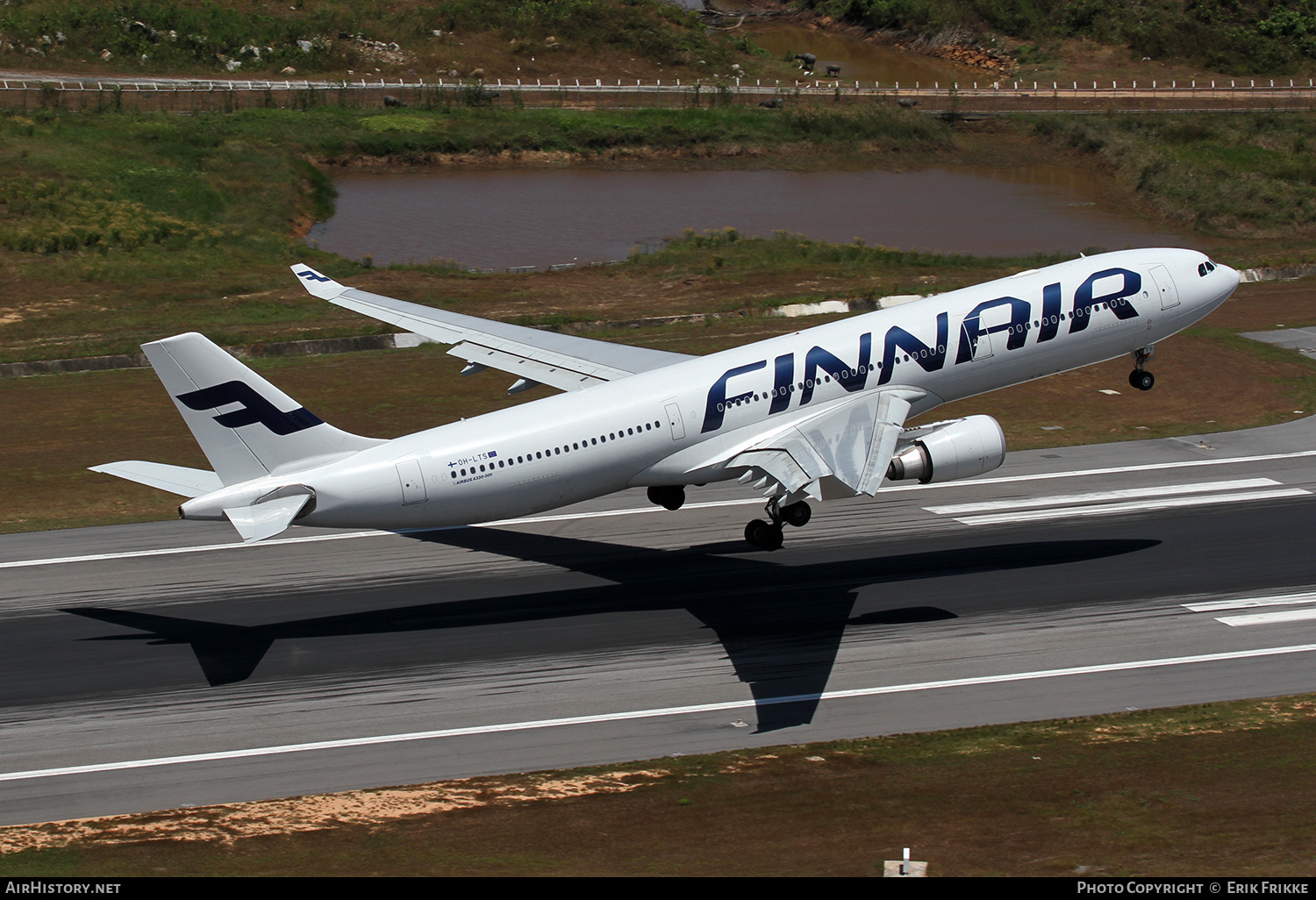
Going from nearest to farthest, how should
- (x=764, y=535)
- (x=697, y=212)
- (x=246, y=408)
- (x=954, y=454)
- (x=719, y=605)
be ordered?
(x=246, y=408)
(x=954, y=454)
(x=719, y=605)
(x=764, y=535)
(x=697, y=212)

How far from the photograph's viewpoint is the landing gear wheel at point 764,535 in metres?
37.8

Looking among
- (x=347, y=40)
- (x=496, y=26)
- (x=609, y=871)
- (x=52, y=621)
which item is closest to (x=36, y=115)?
(x=347, y=40)

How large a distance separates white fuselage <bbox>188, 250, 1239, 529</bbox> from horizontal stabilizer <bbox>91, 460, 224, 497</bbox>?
0.80 meters

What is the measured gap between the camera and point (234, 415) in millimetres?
31406

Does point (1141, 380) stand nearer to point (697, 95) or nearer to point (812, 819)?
point (812, 819)

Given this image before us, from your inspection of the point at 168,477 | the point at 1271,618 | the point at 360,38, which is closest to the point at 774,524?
the point at 1271,618

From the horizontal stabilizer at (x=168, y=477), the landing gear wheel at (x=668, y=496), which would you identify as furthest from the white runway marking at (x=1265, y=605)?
the horizontal stabilizer at (x=168, y=477)

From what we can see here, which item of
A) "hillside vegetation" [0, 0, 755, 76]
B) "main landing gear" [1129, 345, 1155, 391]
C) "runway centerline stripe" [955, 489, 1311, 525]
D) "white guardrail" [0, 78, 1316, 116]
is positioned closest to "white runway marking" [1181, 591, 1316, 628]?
"runway centerline stripe" [955, 489, 1311, 525]

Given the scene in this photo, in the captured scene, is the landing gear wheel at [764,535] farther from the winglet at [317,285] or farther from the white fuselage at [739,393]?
the winglet at [317,285]

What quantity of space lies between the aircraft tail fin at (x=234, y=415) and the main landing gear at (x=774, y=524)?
39.3 feet

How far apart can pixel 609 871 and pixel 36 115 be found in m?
96.7

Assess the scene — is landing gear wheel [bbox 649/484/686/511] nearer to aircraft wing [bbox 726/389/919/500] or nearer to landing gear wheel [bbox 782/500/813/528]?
aircraft wing [bbox 726/389/919/500]

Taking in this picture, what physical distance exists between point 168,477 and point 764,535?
1614cm

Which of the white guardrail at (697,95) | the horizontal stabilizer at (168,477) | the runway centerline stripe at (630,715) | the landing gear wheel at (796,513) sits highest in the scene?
the white guardrail at (697,95)
